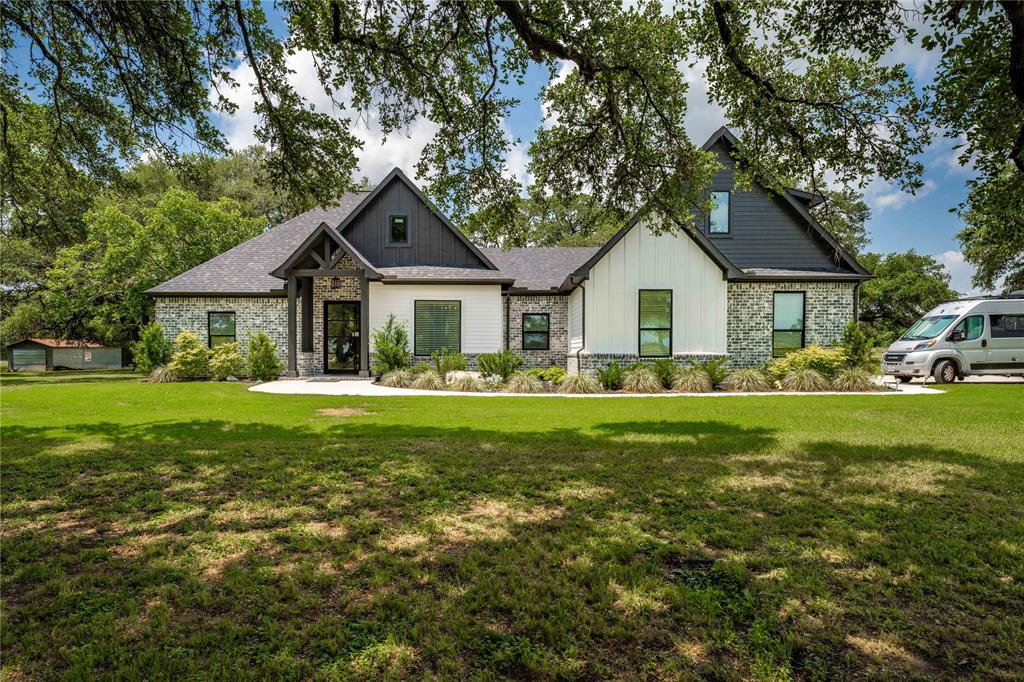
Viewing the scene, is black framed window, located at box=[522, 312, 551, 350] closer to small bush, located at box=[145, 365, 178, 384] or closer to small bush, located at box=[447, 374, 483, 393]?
small bush, located at box=[447, 374, 483, 393]

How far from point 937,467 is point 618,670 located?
207 inches

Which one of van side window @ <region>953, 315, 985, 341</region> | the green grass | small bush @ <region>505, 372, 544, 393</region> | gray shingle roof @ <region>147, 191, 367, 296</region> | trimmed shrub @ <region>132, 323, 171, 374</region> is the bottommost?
the green grass

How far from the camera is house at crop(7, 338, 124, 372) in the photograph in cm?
2527

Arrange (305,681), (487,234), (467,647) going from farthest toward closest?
1. (487,234)
2. (467,647)
3. (305,681)

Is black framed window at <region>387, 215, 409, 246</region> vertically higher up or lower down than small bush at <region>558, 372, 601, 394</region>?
higher up

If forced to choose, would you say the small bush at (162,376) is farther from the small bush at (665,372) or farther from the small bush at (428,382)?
the small bush at (665,372)

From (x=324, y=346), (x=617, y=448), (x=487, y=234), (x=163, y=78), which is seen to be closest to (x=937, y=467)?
(x=617, y=448)

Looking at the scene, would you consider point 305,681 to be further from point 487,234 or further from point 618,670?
point 487,234

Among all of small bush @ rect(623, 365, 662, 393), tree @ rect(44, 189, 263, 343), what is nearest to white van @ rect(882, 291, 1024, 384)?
small bush @ rect(623, 365, 662, 393)

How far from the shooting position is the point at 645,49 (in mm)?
7840

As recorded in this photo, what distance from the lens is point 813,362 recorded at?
46.3 ft

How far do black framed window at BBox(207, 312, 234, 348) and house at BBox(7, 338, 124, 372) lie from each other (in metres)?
11.2

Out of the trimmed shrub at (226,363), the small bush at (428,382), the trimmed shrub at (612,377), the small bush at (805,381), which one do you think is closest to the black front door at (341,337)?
Result: the trimmed shrub at (226,363)

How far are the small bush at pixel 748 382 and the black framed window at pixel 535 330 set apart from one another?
278 inches
